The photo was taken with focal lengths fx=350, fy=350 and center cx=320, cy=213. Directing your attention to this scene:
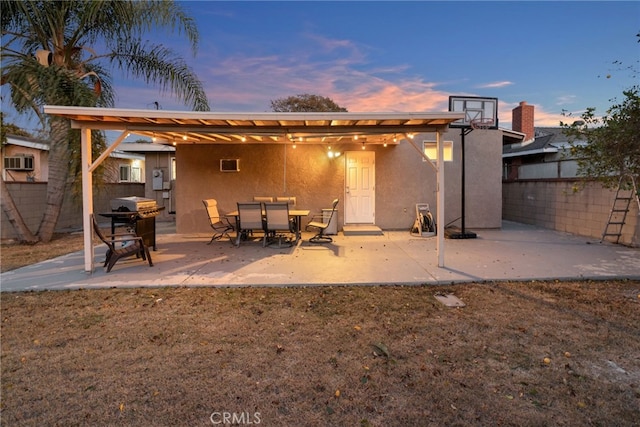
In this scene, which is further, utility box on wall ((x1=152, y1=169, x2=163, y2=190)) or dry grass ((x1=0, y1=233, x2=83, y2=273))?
utility box on wall ((x1=152, y1=169, x2=163, y2=190))

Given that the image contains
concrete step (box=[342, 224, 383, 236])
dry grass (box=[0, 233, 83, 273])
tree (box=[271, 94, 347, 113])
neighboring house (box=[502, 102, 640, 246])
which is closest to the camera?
dry grass (box=[0, 233, 83, 273])

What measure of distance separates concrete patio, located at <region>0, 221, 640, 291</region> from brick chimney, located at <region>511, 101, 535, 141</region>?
9.30 metres

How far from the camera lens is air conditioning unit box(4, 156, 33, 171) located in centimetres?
1464

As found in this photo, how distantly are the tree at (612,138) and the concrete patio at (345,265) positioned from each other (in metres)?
1.71

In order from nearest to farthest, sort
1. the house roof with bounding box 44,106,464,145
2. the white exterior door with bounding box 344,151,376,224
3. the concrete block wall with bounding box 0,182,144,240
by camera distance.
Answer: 1. the house roof with bounding box 44,106,464,145
2. the concrete block wall with bounding box 0,182,144,240
3. the white exterior door with bounding box 344,151,376,224

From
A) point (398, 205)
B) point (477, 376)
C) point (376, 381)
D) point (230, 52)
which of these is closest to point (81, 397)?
point (376, 381)

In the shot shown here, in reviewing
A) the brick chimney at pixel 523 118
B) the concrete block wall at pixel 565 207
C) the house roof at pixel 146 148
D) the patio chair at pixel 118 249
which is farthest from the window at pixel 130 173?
the brick chimney at pixel 523 118

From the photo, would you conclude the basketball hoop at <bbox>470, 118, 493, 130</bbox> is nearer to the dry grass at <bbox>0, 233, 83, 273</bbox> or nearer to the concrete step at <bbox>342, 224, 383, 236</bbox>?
the concrete step at <bbox>342, 224, 383, 236</bbox>

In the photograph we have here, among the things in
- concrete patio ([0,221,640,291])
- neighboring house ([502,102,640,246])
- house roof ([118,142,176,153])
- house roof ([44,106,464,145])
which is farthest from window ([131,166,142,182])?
neighboring house ([502,102,640,246])

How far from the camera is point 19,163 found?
14852 millimetres

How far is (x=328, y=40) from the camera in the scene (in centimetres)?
1234

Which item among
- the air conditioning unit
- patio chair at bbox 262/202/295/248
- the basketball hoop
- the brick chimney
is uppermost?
the brick chimney

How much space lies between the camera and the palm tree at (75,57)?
25.0ft

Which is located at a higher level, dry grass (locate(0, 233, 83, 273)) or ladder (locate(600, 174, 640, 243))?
ladder (locate(600, 174, 640, 243))
